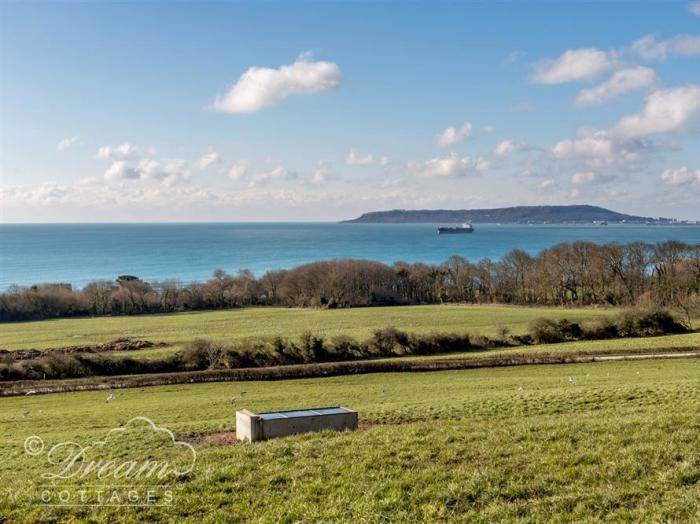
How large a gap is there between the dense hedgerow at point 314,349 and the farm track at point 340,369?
355 cm

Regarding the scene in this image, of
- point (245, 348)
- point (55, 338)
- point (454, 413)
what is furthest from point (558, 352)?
point (55, 338)

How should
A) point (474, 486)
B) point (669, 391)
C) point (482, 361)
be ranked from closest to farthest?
1. point (474, 486)
2. point (669, 391)
3. point (482, 361)

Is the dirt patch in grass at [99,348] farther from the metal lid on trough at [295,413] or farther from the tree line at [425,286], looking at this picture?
the metal lid on trough at [295,413]

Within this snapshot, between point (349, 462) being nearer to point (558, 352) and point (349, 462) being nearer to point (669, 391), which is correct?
point (669, 391)

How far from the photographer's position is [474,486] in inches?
362

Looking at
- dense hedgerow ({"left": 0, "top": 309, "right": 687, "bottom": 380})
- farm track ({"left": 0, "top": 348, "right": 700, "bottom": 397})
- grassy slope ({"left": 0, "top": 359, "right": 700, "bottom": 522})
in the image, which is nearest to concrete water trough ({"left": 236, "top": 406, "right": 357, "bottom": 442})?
grassy slope ({"left": 0, "top": 359, "right": 700, "bottom": 522})

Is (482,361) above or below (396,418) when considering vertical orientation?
below

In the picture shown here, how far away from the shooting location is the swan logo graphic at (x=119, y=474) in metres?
9.38

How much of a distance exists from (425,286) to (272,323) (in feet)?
107

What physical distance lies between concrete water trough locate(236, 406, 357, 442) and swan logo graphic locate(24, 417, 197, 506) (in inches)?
54.9

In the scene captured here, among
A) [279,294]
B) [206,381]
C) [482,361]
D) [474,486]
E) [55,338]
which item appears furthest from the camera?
[279,294]

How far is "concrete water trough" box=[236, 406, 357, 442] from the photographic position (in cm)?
1432

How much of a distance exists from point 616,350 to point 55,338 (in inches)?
2205

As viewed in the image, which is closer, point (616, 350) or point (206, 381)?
point (206, 381)
